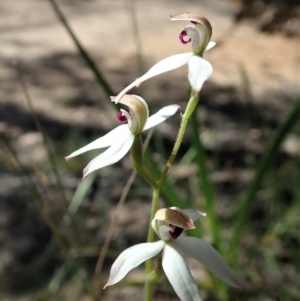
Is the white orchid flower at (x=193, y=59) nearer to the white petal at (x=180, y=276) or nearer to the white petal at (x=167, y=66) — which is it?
the white petal at (x=167, y=66)

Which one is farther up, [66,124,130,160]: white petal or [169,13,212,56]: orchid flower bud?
[169,13,212,56]: orchid flower bud

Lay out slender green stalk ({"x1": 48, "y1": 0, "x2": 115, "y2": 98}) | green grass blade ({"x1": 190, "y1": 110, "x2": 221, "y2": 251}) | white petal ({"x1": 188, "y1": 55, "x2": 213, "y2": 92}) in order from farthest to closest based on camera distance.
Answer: green grass blade ({"x1": 190, "y1": 110, "x2": 221, "y2": 251}) → slender green stalk ({"x1": 48, "y1": 0, "x2": 115, "y2": 98}) → white petal ({"x1": 188, "y1": 55, "x2": 213, "y2": 92})

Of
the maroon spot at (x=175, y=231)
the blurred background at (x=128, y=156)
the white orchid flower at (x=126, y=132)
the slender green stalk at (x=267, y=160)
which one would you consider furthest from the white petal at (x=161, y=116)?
the slender green stalk at (x=267, y=160)

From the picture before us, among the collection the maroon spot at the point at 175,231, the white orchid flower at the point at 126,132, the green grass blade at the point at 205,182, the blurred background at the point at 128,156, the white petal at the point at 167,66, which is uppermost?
the white petal at the point at 167,66

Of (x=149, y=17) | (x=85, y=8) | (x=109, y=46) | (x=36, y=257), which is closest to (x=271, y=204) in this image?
(x=36, y=257)

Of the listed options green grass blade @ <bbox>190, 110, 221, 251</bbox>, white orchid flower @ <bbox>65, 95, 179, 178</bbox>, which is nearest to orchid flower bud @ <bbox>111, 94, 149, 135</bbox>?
white orchid flower @ <bbox>65, 95, 179, 178</bbox>

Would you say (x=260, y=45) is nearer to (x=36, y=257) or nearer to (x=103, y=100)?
(x=103, y=100)

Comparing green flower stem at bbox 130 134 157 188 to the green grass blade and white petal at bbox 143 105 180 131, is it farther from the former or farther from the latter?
the green grass blade

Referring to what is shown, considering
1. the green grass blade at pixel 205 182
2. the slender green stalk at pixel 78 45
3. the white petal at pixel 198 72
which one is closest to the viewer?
the white petal at pixel 198 72
